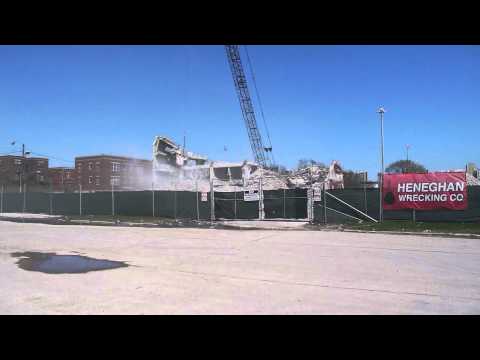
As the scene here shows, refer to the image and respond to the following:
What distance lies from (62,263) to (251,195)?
1708 centimetres

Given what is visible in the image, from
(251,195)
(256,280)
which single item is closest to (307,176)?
(251,195)

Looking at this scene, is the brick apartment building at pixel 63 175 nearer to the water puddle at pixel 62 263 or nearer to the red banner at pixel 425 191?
the red banner at pixel 425 191

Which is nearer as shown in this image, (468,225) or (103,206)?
(468,225)

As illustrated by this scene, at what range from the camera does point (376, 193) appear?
23.0 meters

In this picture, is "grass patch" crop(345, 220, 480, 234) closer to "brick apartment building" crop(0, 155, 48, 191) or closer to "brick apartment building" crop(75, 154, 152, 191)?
"brick apartment building" crop(0, 155, 48, 191)

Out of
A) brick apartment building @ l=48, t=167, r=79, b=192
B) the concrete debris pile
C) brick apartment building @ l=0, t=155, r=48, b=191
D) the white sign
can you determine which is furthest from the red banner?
brick apartment building @ l=48, t=167, r=79, b=192

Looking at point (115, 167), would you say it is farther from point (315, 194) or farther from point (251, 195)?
point (315, 194)

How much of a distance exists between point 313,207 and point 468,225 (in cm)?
792

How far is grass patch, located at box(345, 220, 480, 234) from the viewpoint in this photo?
19062 mm
